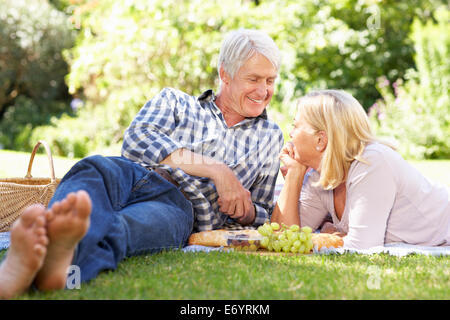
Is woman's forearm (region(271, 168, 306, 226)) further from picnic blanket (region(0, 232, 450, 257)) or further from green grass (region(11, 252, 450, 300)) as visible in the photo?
green grass (region(11, 252, 450, 300))

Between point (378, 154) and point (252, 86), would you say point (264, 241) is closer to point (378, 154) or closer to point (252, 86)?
point (378, 154)

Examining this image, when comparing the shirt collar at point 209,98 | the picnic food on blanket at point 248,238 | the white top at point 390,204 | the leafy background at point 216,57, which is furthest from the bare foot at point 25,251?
the leafy background at point 216,57

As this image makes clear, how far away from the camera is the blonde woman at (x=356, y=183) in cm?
309

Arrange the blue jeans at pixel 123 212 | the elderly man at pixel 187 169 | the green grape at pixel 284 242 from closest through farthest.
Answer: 1. the blue jeans at pixel 123 212
2. the elderly man at pixel 187 169
3. the green grape at pixel 284 242

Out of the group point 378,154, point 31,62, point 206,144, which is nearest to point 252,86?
point 206,144

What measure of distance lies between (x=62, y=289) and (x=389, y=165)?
1.91 m

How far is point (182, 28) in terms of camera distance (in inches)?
377

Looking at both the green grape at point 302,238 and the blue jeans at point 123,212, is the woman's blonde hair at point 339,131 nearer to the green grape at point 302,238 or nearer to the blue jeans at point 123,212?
the green grape at point 302,238

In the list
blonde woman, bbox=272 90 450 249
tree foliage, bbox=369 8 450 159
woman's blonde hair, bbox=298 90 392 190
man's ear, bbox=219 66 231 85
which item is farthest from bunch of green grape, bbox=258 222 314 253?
tree foliage, bbox=369 8 450 159

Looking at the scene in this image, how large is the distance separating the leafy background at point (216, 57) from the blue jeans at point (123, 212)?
5.89 metres

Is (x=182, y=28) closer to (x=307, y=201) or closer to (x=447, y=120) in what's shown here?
(x=447, y=120)

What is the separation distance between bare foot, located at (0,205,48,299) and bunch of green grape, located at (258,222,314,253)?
1521 mm

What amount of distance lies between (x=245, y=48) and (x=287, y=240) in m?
1.32
